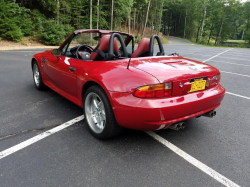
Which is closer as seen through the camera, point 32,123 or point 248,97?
point 32,123

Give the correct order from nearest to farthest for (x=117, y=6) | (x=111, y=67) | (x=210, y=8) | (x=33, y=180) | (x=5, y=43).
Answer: (x=33, y=180), (x=111, y=67), (x=5, y=43), (x=117, y=6), (x=210, y=8)

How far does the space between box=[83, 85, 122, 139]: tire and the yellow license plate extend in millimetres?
996

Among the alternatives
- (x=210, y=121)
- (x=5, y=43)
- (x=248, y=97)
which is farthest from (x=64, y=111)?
(x=5, y=43)

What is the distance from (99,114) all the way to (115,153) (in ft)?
1.91

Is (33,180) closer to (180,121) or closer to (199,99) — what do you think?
(180,121)

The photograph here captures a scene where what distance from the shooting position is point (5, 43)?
15328 mm

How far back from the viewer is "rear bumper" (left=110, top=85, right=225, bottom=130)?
6.61ft

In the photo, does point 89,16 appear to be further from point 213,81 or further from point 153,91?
point 153,91

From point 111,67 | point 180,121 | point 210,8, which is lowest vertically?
point 180,121

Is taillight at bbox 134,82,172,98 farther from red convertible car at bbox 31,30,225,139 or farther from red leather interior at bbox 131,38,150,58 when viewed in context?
red leather interior at bbox 131,38,150,58

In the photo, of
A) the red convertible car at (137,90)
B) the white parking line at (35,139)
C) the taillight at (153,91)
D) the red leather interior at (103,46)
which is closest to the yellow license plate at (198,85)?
the red convertible car at (137,90)

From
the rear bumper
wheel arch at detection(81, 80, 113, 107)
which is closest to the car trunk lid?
the rear bumper

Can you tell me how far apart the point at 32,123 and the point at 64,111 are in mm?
586

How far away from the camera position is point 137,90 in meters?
2.06
